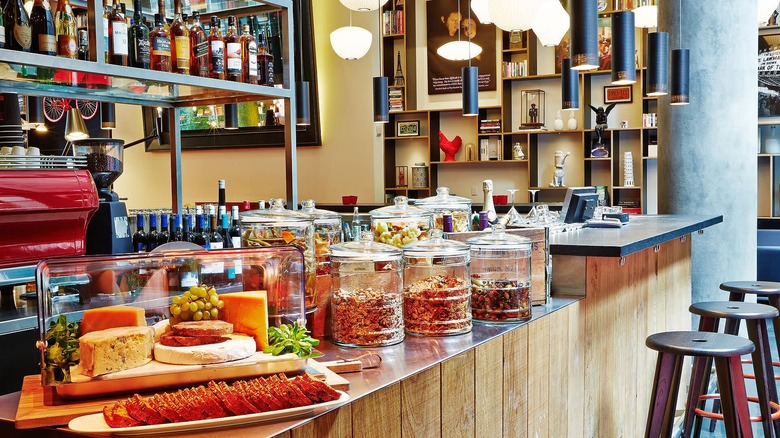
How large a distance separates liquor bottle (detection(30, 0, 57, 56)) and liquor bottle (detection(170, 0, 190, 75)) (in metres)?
0.46

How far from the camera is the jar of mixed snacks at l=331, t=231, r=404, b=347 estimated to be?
2.01m

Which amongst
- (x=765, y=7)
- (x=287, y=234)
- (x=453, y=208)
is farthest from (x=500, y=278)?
(x=765, y=7)

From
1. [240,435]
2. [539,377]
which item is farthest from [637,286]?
[240,435]

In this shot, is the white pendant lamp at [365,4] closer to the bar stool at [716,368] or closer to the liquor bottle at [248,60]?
the liquor bottle at [248,60]

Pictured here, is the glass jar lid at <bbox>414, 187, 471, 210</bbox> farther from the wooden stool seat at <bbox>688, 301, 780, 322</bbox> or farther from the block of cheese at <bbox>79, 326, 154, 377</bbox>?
the block of cheese at <bbox>79, 326, 154, 377</bbox>

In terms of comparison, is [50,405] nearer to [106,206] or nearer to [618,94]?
[106,206]

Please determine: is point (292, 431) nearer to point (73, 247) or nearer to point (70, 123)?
point (73, 247)

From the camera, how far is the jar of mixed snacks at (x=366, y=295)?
Answer: 79.0 inches

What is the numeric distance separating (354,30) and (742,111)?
342 centimetres

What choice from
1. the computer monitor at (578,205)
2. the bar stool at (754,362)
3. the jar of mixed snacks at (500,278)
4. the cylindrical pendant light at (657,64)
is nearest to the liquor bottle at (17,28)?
the jar of mixed snacks at (500,278)

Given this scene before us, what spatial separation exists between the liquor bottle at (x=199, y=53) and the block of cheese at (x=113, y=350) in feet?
6.05

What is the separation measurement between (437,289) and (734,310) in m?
1.79

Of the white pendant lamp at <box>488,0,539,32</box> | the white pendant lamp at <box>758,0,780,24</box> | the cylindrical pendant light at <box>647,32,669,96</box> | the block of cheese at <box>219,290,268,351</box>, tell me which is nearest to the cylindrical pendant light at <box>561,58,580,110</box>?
the white pendant lamp at <box>488,0,539,32</box>

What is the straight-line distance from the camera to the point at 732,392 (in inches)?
106
